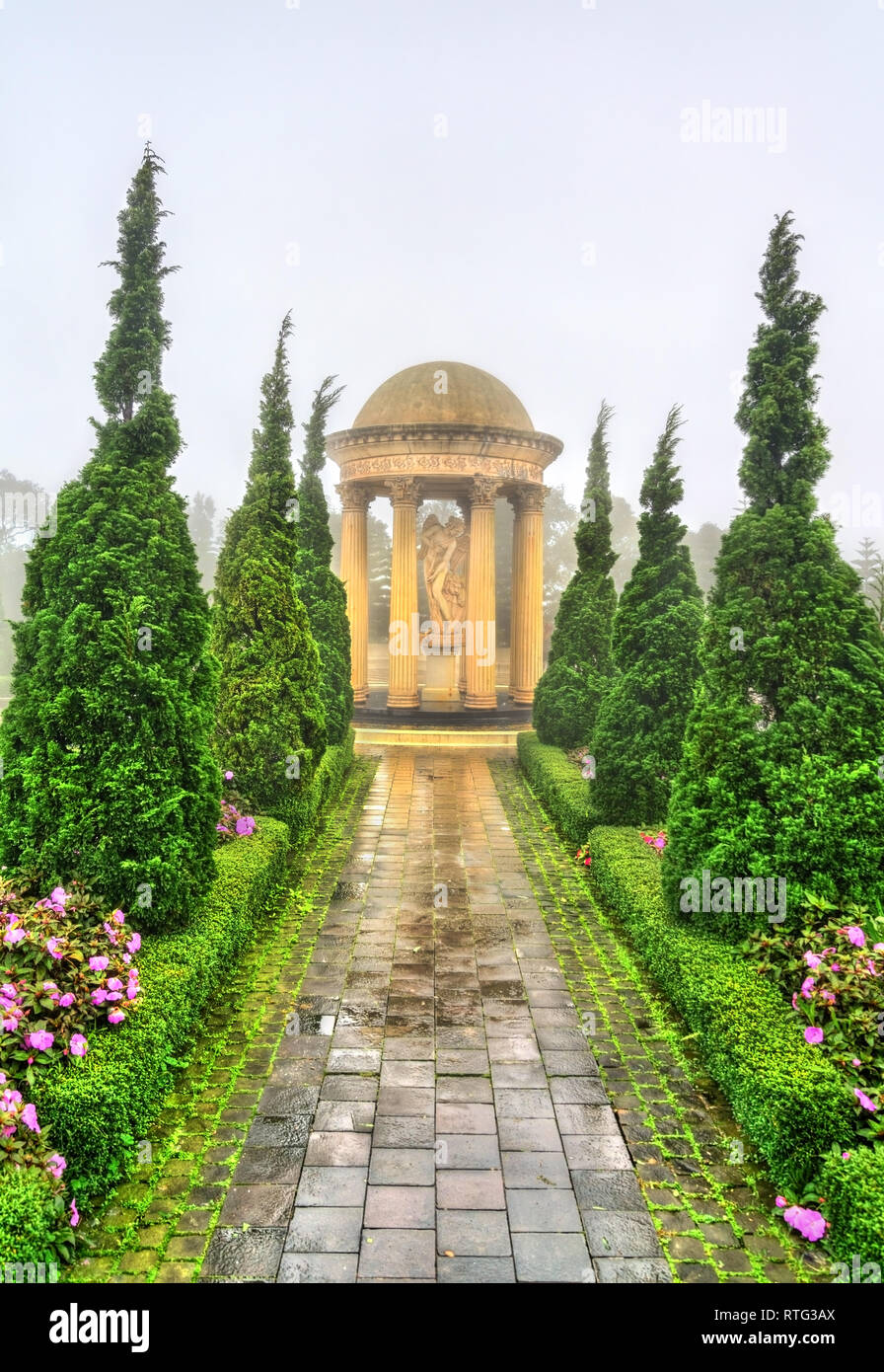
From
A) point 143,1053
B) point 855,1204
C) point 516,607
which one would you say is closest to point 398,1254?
point 143,1053

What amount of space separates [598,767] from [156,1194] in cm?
762

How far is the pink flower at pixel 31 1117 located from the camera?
409 centimetres

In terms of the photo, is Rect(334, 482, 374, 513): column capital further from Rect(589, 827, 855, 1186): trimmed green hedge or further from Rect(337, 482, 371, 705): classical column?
Rect(589, 827, 855, 1186): trimmed green hedge

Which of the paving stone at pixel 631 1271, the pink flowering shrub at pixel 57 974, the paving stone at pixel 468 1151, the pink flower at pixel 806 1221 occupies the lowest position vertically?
the paving stone at pixel 468 1151

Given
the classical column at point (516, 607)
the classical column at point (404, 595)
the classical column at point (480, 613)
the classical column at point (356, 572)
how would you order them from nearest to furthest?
the classical column at point (404, 595), the classical column at point (480, 613), the classical column at point (356, 572), the classical column at point (516, 607)

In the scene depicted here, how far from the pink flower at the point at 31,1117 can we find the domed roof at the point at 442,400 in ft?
68.7

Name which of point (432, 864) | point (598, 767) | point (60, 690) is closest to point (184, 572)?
point (60, 690)

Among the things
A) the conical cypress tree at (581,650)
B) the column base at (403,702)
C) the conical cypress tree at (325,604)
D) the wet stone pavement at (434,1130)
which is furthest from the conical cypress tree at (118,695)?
the column base at (403,702)

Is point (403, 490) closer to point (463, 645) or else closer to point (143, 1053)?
point (463, 645)

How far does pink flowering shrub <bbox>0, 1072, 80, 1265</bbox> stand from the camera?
11.6ft

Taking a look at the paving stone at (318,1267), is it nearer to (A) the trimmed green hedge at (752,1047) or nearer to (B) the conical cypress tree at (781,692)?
(A) the trimmed green hedge at (752,1047)

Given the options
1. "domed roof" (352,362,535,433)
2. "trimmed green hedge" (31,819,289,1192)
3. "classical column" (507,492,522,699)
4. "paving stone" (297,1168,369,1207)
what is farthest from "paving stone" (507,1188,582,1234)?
"domed roof" (352,362,535,433)

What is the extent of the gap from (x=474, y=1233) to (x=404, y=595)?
19.8 metres

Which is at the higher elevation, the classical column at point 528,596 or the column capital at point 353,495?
the column capital at point 353,495
